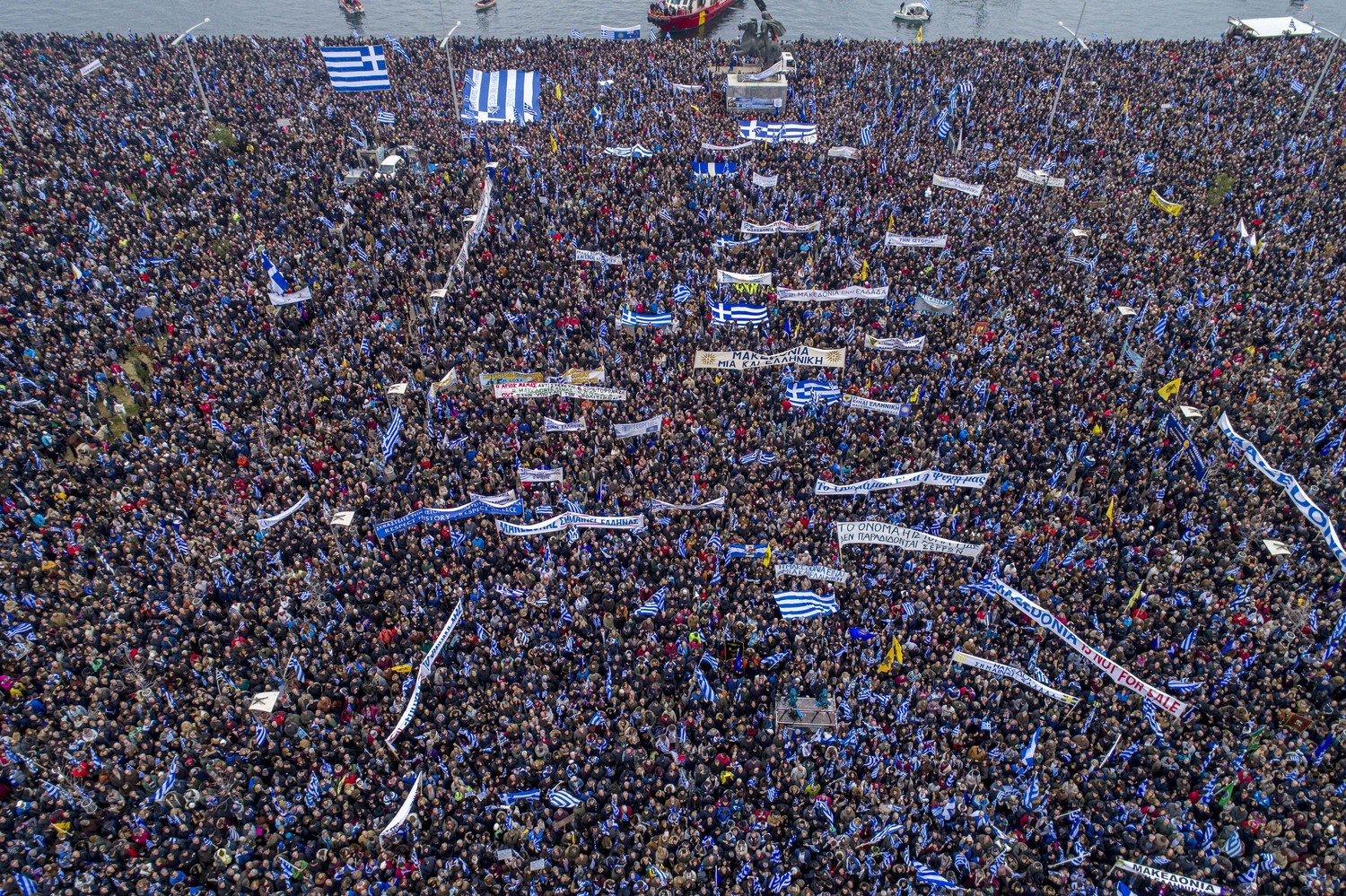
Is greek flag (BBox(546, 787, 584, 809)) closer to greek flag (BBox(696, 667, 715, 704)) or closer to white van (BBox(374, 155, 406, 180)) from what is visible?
greek flag (BBox(696, 667, 715, 704))

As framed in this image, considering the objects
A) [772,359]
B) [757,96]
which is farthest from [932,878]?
[757,96]

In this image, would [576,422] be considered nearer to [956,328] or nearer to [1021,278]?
[956,328]

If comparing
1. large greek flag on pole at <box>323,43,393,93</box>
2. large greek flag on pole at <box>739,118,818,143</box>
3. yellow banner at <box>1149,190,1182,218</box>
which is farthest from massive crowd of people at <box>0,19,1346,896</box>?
large greek flag on pole at <box>323,43,393,93</box>

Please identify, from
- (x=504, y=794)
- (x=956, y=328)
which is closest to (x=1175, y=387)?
(x=956, y=328)

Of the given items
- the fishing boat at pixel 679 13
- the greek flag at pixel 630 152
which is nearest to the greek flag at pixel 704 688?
the greek flag at pixel 630 152

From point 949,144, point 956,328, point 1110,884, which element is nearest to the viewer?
point 1110,884
